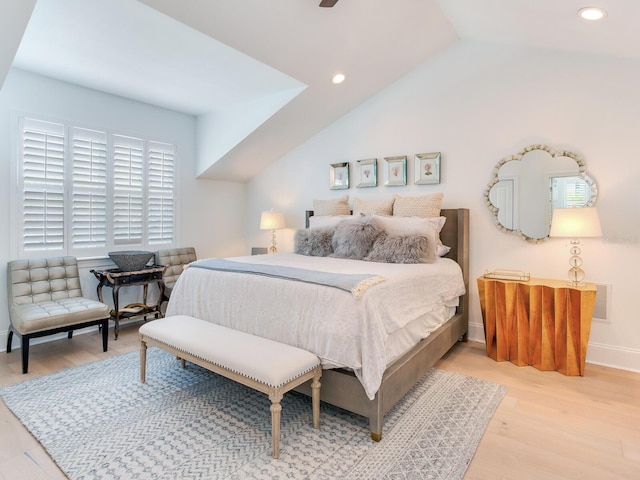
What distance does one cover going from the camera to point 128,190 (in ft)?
14.0

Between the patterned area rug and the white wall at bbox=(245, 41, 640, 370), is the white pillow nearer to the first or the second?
the white wall at bbox=(245, 41, 640, 370)

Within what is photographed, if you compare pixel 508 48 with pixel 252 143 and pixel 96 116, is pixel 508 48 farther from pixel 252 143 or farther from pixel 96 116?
pixel 96 116

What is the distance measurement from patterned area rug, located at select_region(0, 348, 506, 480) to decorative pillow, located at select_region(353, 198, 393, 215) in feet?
5.85

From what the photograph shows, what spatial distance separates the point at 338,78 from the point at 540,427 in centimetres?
341

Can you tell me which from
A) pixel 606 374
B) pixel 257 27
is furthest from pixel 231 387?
pixel 606 374

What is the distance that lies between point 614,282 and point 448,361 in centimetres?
150

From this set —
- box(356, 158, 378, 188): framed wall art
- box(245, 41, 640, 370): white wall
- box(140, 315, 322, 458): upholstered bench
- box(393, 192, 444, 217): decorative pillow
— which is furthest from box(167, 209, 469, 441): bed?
box(356, 158, 378, 188): framed wall art

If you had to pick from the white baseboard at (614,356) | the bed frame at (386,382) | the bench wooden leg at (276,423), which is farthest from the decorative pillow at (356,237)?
the white baseboard at (614,356)

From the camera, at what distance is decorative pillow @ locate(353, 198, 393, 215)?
3949mm

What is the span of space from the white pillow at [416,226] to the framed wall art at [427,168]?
1.66 ft

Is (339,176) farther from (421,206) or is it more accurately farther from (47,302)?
(47,302)

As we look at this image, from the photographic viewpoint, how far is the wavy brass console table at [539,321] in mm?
2771

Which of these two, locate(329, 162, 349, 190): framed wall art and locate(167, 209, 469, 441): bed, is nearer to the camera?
locate(167, 209, 469, 441): bed

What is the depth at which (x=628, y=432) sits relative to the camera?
6.78 ft
